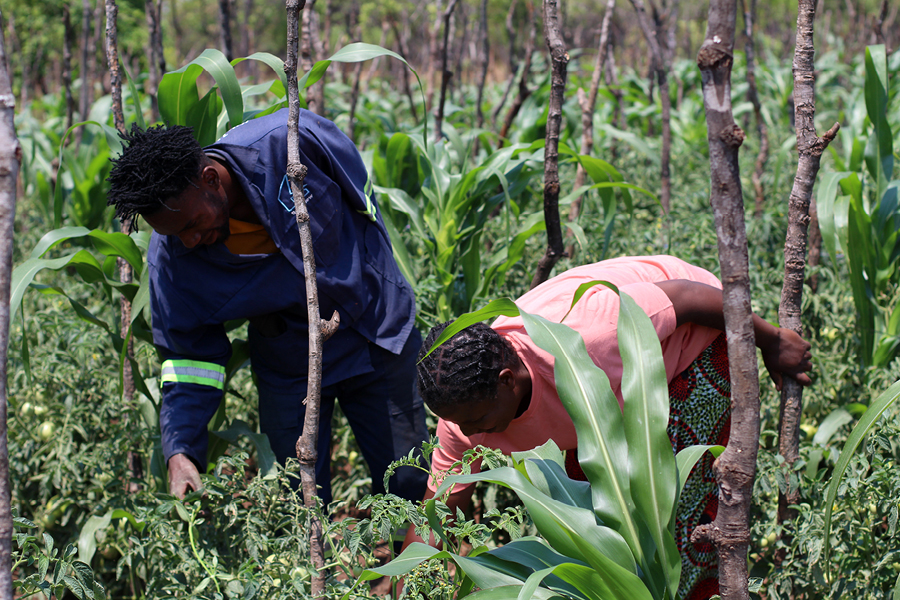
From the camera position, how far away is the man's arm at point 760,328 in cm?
145

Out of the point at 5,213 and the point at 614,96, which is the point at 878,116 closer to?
the point at 5,213

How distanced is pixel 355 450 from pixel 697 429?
129cm

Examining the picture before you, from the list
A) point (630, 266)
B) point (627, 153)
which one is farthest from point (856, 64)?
point (630, 266)

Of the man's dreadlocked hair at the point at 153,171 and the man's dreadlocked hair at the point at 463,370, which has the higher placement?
the man's dreadlocked hair at the point at 153,171

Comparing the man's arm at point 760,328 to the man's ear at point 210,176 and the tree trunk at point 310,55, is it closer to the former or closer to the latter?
the man's ear at point 210,176

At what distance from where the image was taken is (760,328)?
4.80ft

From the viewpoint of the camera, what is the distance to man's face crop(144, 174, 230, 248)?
5.23ft

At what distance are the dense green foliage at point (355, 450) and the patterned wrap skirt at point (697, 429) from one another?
0.46 ft

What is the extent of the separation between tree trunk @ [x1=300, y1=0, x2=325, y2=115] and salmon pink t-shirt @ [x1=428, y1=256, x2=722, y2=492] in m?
1.19

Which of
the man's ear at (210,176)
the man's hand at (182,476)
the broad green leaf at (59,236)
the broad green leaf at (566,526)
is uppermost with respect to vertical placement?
the man's ear at (210,176)

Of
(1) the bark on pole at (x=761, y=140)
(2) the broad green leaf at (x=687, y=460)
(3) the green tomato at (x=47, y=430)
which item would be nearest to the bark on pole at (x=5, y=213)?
(2) the broad green leaf at (x=687, y=460)

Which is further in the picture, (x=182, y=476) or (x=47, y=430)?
(x=47, y=430)

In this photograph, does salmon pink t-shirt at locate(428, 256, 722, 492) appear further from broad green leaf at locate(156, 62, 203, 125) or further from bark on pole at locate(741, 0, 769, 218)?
bark on pole at locate(741, 0, 769, 218)

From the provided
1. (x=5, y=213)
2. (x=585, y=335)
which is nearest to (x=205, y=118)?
(x=585, y=335)
